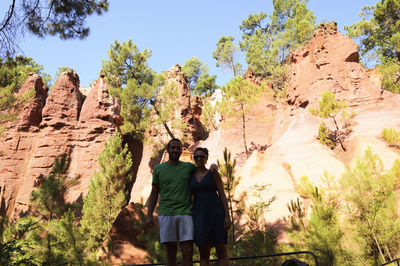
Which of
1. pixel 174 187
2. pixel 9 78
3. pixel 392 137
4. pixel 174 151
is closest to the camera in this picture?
pixel 174 187

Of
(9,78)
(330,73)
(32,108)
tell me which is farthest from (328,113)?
(32,108)

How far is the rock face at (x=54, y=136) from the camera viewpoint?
18166mm

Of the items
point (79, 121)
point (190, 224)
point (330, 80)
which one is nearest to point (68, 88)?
point (79, 121)

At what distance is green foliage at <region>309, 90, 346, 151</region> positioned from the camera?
1317cm

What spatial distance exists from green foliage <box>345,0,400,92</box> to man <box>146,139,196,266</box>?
21.2 m

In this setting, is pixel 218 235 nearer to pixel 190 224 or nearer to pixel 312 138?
pixel 190 224

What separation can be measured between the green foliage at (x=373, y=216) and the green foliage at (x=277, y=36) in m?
20.6

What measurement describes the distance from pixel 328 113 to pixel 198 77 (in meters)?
28.0

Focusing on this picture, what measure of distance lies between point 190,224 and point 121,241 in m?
5.72

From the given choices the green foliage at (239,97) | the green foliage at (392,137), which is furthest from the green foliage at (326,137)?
the green foliage at (239,97)

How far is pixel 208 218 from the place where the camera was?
2742mm

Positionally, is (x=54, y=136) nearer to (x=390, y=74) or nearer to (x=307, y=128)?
(x=307, y=128)

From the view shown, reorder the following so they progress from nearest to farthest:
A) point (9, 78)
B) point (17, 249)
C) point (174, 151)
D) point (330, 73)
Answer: point (174, 151) < point (17, 249) < point (9, 78) < point (330, 73)

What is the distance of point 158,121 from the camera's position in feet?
60.4
